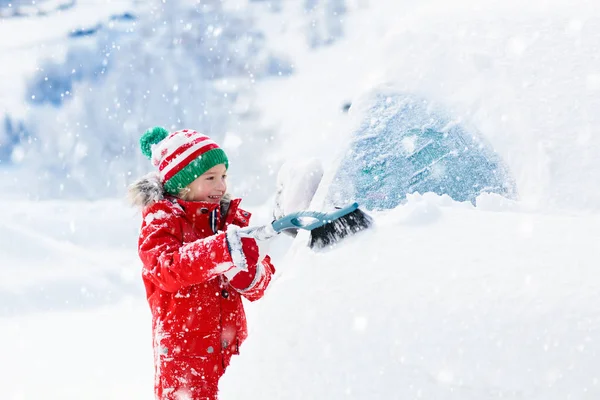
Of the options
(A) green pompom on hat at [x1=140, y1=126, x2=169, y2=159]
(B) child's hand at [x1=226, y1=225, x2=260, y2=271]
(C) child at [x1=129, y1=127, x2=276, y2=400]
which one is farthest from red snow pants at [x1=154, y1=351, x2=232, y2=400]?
(A) green pompom on hat at [x1=140, y1=126, x2=169, y2=159]

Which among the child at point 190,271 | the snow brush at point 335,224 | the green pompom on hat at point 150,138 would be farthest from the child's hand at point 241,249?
the green pompom on hat at point 150,138

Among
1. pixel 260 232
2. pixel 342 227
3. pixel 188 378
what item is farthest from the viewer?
pixel 188 378

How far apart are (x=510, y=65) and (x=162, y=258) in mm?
2394

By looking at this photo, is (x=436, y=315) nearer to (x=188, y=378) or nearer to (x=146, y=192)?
(x=188, y=378)

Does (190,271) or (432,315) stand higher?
(190,271)

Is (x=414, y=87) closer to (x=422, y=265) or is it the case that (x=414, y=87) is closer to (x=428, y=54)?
(x=428, y=54)

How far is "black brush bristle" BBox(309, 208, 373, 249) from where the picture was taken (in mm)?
1558

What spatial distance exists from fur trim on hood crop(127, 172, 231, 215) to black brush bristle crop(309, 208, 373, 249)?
0.86 metres

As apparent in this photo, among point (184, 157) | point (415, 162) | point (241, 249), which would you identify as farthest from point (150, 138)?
point (415, 162)

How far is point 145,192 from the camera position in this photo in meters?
2.23

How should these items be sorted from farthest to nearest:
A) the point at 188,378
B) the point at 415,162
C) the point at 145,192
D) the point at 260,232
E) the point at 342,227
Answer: the point at 415,162 → the point at 145,192 → the point at 188,378 → the point at 260,232 → the point at 342,227

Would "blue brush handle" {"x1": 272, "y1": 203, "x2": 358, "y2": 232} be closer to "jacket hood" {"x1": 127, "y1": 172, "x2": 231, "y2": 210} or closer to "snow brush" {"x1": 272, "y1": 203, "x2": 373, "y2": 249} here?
"snow brush" {"x1": 272, "y1": 203, "x2": 373, "y2": 249}

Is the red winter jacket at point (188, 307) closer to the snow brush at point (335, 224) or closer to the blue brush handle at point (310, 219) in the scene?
the blue brush handle at point (310, 219)

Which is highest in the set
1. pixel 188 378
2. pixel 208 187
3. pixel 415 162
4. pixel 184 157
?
pixel 415 162
